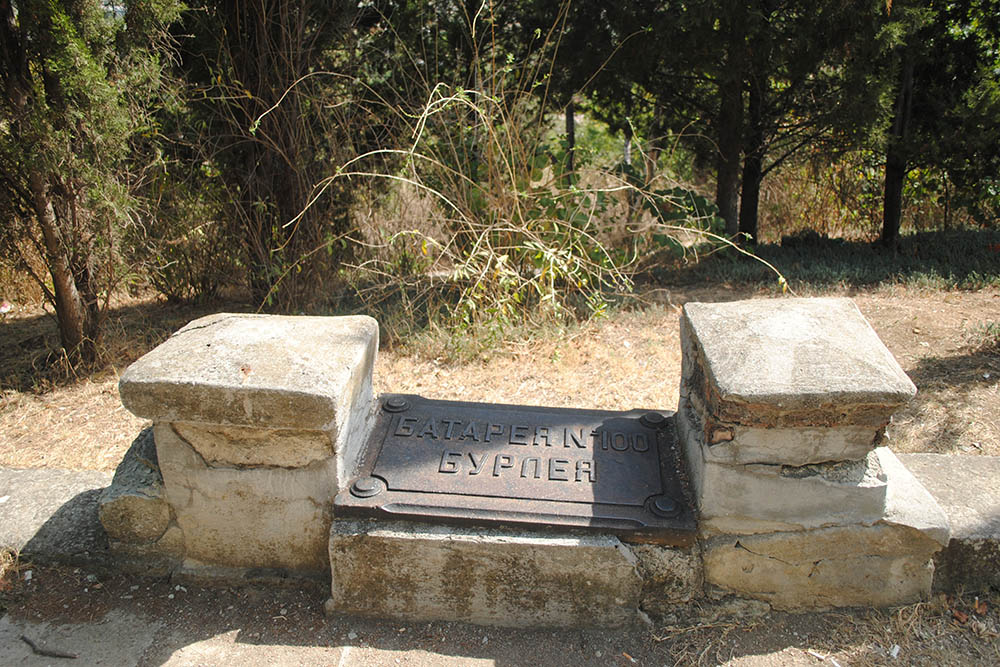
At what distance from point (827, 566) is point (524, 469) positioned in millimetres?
933

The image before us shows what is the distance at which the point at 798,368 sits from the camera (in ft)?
6.48

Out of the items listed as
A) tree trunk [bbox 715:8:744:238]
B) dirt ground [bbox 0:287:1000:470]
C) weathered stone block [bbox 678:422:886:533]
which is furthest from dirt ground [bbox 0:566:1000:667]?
tree trunk [bbox 715:8:744:238]

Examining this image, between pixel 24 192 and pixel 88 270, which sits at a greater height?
pixel 24 192

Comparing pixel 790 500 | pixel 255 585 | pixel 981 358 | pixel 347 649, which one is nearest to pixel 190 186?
pixel 255 585

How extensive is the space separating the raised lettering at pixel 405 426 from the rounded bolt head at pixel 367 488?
282 mm

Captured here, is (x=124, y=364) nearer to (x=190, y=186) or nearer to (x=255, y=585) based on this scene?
(x=190, y=186)

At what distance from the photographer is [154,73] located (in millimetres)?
3688

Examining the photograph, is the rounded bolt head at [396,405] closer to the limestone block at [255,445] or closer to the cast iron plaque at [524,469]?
the cast iron plaque at [524,469]

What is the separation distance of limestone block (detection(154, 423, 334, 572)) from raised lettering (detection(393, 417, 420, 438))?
356 mm

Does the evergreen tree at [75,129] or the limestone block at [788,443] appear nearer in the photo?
the limestone block at [788,443]

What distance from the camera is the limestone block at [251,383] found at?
201cm

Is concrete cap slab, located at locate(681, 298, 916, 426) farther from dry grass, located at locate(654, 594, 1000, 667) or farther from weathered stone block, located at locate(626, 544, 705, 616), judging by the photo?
dry grass, located at locate(654, 594, 1000, 667)

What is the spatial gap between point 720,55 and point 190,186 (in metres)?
3.76

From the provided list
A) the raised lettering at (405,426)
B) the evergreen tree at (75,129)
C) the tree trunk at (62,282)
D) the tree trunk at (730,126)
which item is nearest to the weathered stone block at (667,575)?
the raised lettering at (405,426)
